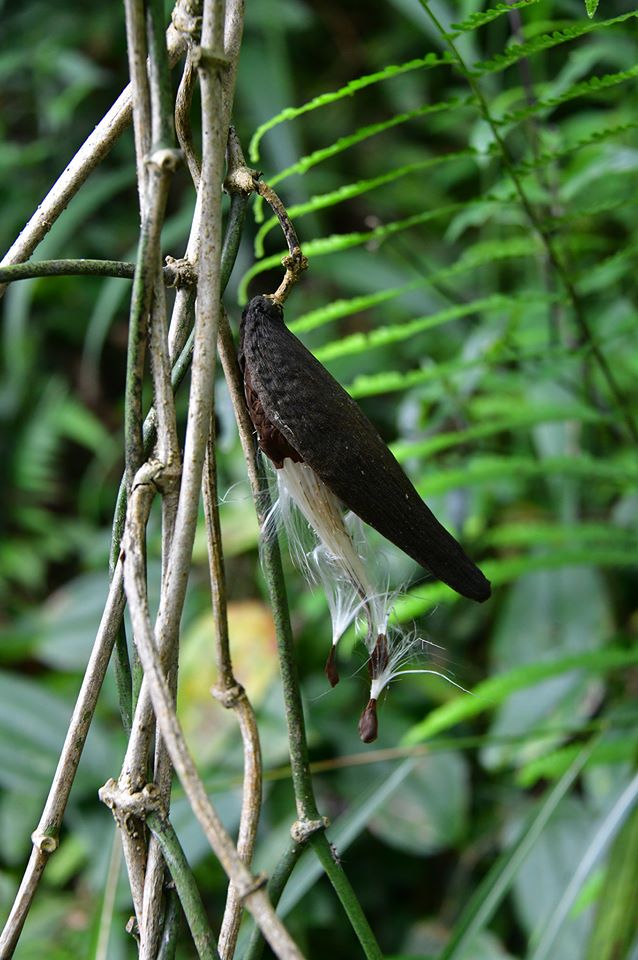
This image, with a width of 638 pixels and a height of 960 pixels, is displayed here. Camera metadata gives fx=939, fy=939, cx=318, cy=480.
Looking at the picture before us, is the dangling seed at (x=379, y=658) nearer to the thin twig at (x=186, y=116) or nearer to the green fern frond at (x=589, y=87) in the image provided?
the thin twig at (x=186, y=116)

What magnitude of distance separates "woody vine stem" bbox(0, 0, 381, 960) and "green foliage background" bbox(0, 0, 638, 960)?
180mm

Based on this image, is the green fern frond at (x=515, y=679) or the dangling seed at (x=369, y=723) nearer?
the dangling seed at (x=369, y=723)

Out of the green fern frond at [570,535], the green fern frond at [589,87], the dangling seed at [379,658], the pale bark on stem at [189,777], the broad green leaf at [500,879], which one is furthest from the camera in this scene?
the green fern frond at [570,535]

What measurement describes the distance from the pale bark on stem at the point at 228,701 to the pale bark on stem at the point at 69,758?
46mm

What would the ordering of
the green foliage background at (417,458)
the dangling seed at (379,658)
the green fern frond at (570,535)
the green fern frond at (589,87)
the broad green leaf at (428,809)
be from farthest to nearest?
1. the broad green leaf at (428,809)
2. the green fern frond at (570,535)
3. the green foliage background at (417,458)
4. the green fern frond at (589,87)
5. the dangling seed at (379,658)

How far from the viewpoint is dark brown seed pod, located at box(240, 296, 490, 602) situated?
0.36m

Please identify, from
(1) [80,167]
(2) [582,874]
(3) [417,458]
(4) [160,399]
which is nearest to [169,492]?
(4) [160,399]

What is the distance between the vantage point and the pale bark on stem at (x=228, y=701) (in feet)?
1.24

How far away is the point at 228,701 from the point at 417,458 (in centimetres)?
75

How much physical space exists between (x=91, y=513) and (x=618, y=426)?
3.48 feet

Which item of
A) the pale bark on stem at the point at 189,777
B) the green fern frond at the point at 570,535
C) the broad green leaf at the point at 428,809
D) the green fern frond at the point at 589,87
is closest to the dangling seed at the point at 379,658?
the pale bark on stem at the point at 189,777

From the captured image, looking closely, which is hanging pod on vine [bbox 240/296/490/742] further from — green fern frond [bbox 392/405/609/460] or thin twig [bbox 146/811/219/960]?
green fern frond [bbox 392/405/609/460]

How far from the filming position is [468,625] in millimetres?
1470

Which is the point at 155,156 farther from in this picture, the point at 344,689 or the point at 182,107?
the point at 344,689
